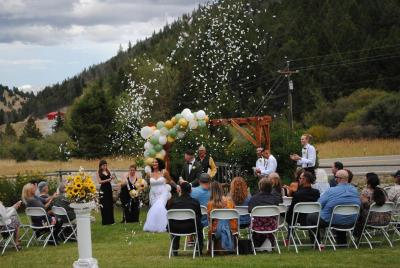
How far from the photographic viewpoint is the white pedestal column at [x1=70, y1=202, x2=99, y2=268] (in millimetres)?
8695

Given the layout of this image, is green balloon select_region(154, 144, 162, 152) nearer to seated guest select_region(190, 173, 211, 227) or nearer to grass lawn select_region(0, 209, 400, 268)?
grass lawn select_region(0, 209, 400, 268)

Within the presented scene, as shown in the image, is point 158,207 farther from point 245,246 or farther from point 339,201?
point 339,201

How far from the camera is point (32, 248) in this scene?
1251 cm

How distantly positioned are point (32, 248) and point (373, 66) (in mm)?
48192

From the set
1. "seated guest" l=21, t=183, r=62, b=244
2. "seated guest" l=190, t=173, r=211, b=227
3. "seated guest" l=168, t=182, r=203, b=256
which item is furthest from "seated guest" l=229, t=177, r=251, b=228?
"seated guest" l=21, t=183, r=62, b=244

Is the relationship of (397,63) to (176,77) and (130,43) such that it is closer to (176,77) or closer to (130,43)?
(176,77)

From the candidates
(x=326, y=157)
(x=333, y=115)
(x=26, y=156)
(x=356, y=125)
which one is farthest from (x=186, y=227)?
(x=26, y=156)

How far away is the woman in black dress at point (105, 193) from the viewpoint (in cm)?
1590

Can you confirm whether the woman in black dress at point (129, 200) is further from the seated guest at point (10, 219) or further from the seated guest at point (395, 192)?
the seated guest at point (395, 192)

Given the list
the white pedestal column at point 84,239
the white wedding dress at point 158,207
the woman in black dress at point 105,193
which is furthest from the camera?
the woman in black dress at point 105,193

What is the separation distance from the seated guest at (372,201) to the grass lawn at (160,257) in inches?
18.0

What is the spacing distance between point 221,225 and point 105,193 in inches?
250

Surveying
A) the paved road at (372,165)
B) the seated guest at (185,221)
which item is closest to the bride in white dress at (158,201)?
the seated guest at (185,221)

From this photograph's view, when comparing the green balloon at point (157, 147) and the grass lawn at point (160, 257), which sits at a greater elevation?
the green balloon at point (157, 147)
